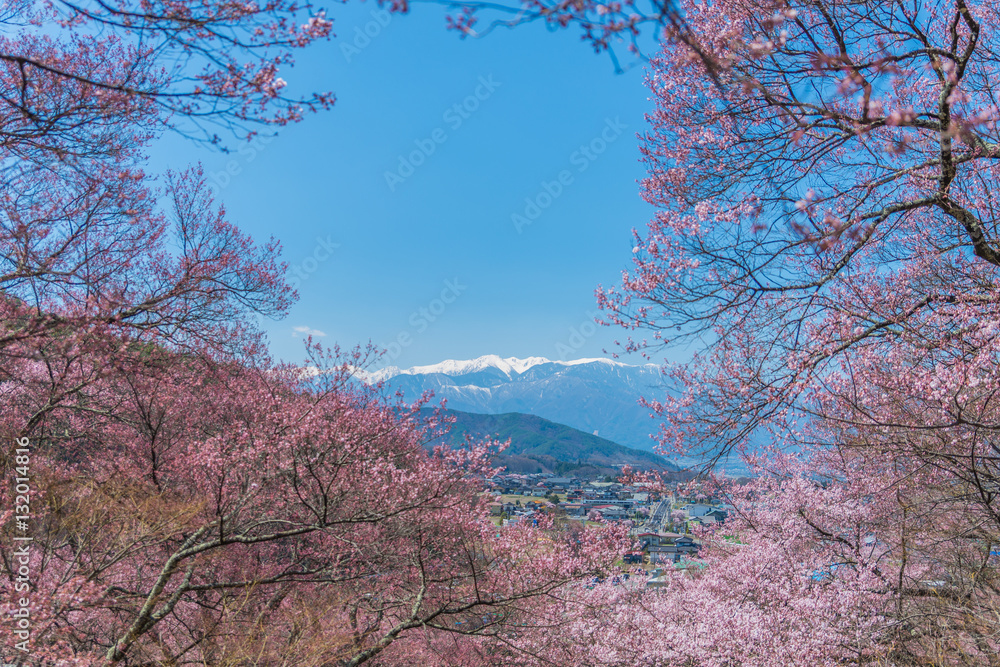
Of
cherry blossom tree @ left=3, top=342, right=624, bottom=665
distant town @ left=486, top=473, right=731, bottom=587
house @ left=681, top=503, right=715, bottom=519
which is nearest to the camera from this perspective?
cherry blossom tree @ left=3, top=342, right=624, bottom=665

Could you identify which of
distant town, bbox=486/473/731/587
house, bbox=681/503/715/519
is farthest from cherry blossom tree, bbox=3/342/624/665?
house, bbox=681/503/715/519

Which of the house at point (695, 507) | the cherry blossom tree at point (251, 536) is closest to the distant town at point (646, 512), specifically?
the house at point (695, 507)

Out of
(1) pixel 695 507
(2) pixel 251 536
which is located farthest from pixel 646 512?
(2) pixel 251 536

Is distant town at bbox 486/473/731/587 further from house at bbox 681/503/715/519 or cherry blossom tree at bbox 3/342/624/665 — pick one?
cherry blossom tree at bbox 3/342/624/665

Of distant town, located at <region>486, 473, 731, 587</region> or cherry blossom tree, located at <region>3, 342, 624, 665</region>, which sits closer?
cherry blossom tree, located at <region>3, 342, 624, 665</region>

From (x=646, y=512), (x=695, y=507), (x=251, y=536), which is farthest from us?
(x=646, y=512)

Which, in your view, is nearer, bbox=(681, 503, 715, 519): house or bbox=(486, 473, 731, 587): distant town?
bbox=(486, 473, 731, 587): distant town

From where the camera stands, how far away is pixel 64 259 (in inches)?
235

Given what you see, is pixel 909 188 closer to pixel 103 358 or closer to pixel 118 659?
pixel 103 358

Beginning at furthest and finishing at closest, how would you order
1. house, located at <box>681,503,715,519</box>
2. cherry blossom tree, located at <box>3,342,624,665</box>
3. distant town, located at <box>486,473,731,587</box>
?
house, located at <box>681,503,715,519</box>, distant town, located at <box>486,473,731,587</box>, cherry blossom tree, located at <box>3,342,624,665</box>

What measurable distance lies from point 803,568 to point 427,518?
31.0 feet

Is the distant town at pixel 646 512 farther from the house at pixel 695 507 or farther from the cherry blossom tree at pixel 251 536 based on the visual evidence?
the cherry blossom tree at pixel 251 536

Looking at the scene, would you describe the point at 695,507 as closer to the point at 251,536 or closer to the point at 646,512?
the point at 646,512

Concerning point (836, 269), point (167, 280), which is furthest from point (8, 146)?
point (836, 269)
